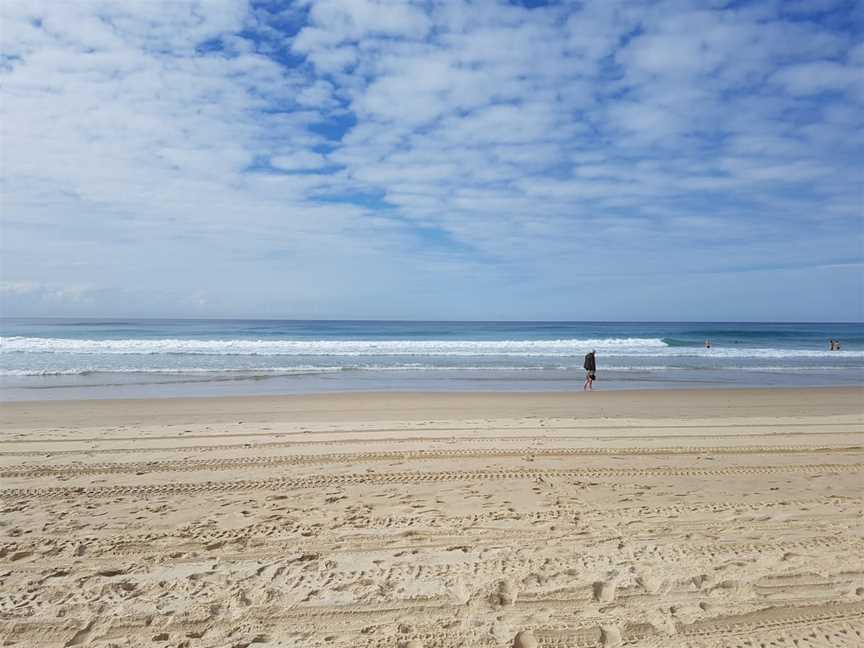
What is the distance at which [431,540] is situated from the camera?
4.45 meters

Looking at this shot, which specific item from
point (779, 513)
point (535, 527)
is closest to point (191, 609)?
point (535, 527)

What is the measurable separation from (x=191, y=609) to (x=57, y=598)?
97cm

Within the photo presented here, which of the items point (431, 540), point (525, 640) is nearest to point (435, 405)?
point (431, 540)

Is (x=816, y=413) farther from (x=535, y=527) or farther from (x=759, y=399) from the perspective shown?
(x=535, y=527)

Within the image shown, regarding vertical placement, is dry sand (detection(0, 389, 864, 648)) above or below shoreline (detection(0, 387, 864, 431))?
above

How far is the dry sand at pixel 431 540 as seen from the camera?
332cm

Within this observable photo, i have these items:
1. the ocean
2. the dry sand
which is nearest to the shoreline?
the ocean

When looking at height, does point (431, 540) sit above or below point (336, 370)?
above

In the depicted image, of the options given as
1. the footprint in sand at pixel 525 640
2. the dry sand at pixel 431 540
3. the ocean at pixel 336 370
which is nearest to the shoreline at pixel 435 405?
the ocean at pixel 336 370

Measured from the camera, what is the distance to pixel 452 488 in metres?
5.84

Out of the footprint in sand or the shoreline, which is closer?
the footprint in sand

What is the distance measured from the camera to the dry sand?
3.32 m

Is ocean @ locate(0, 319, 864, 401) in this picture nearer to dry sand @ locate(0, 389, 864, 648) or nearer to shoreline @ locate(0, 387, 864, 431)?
shoreline @ locate(0, 387, 864, 431)

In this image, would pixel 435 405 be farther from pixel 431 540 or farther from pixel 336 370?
pixel 336 370
